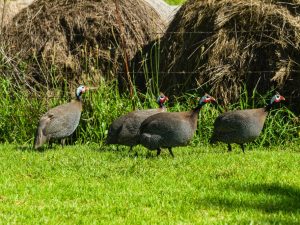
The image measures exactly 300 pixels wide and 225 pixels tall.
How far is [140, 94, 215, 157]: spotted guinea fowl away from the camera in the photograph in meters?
8.84

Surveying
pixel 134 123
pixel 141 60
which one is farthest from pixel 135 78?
pixel 134 123

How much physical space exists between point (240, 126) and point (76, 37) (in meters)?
4.95

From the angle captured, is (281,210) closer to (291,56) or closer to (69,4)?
(291,56)

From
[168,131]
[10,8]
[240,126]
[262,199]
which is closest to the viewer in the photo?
[262,199]

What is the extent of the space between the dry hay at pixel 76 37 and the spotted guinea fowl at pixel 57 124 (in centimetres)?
208

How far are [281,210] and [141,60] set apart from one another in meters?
7.65

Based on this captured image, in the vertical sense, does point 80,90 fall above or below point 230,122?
below

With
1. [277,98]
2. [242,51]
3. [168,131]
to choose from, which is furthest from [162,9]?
[168,131]

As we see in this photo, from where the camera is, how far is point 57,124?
10.3 meters

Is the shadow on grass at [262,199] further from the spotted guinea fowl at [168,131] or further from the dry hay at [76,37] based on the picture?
the dry hay at [76,37]

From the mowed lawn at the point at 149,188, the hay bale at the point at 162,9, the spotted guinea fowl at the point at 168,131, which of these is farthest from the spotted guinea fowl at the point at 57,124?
the hay bale at the point at 162,9

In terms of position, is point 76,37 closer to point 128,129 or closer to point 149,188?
point 128,129

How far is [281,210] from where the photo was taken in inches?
227

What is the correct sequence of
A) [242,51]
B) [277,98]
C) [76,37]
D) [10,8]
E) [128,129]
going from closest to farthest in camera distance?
[128,129], [277,98], [242,51], [76,37], [10,8]
